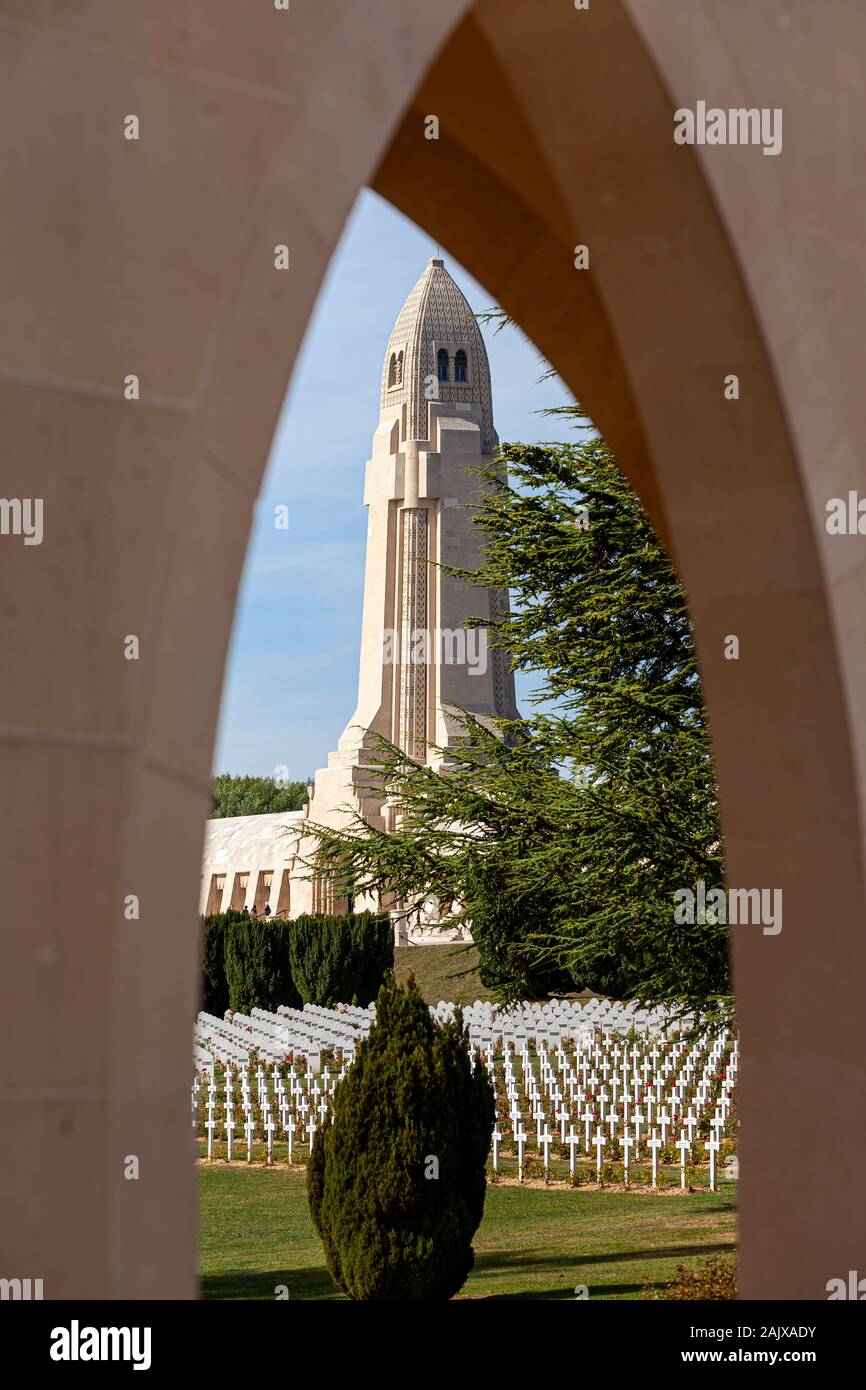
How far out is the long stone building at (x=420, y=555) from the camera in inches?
1929

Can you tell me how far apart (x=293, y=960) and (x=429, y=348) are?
77.2 ft

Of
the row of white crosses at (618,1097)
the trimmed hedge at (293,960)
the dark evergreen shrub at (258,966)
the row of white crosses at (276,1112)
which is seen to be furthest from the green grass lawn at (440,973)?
the row of white crosses at (276,1112)

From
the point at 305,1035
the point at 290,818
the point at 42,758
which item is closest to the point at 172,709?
the point at 42,758

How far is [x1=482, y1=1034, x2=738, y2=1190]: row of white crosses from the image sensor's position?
1592 cm

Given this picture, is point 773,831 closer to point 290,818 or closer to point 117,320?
point 117,320

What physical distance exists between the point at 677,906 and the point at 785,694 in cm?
849

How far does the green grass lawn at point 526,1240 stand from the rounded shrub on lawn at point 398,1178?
3.92ft

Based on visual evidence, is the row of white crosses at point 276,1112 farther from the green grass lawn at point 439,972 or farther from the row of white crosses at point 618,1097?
the green grass lawn at point 439,972

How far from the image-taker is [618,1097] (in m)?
18.5

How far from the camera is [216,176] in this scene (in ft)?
8.52

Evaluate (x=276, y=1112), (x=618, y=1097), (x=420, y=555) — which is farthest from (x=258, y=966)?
(x=618, y=1097)

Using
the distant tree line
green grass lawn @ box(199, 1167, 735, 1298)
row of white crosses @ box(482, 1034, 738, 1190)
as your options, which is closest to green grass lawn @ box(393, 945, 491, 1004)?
row of white crosses @ box(482, 1034, 738, 1190)

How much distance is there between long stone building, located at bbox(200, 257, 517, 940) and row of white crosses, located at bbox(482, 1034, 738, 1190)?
90.2 ft

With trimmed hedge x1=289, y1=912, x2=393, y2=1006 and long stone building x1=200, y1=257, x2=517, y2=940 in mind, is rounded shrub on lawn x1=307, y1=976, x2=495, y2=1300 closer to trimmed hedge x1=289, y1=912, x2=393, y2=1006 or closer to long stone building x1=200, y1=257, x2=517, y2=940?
trimmed hedge x1=289, y1=912, x2=393, y2=1006
